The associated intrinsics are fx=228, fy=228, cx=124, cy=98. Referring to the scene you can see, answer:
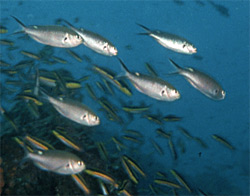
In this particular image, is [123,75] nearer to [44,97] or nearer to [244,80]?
[44,97]

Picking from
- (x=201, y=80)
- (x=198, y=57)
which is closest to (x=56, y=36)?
(x=201, y=80)

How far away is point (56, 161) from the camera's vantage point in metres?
3.39

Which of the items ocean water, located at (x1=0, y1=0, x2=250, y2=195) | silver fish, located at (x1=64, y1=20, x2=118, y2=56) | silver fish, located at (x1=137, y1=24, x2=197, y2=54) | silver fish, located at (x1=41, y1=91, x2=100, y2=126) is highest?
silver fish, located at (x1=137, y1=24, x2=197, y2=54)

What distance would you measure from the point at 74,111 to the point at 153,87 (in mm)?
1281

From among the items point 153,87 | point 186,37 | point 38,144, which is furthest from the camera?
point 186,37

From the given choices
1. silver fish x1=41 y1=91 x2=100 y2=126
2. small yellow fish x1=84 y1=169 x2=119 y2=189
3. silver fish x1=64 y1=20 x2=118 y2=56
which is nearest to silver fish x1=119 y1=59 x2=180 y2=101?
silver fish x1=64 y1=20 x2=118 y2=56

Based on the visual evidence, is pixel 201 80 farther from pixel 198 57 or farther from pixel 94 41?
pixel 198 57

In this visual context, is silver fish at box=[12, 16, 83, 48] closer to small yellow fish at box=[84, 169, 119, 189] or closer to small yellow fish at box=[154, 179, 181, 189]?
small yellow fish at box=[84, 169, 119, 189]

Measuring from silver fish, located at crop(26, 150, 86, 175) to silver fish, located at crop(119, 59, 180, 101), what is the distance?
1.51 metres

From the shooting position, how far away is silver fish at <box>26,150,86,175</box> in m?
3.39

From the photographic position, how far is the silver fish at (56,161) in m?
3.39

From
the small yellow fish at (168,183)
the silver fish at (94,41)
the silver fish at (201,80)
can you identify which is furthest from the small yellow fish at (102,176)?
the silver fish at (201,80)

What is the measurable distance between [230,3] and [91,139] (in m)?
10.2

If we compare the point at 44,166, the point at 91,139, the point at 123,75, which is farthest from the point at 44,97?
the point at 91,139
